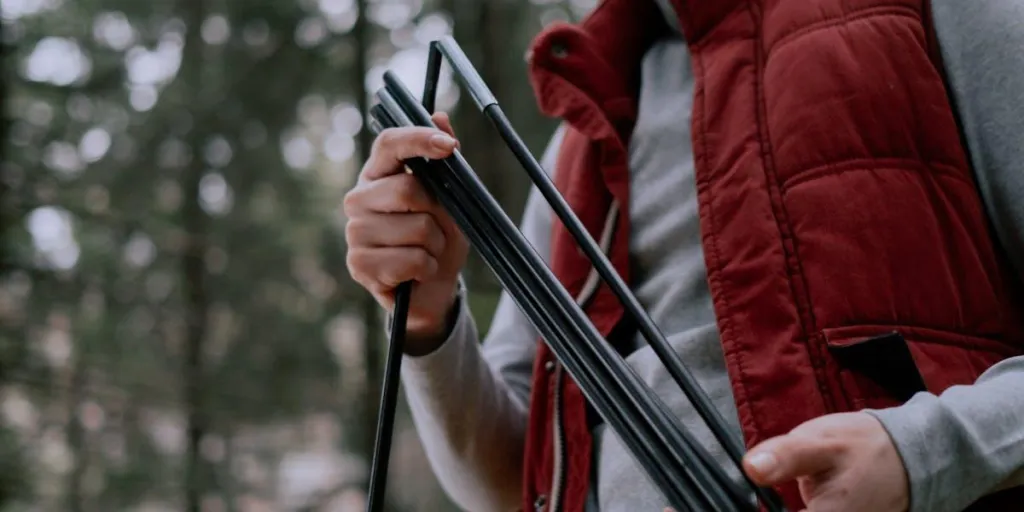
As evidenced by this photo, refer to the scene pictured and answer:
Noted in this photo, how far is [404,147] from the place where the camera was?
0.71 metres

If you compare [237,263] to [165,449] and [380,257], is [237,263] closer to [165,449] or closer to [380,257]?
[165,449]

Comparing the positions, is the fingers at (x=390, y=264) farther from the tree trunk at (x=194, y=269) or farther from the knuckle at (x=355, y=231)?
the tree trunk at (x=194, y=269)

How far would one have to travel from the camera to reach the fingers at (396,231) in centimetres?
78

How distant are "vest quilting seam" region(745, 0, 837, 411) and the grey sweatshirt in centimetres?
9

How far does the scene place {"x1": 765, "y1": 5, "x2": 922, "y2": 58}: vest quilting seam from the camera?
0.70 metres

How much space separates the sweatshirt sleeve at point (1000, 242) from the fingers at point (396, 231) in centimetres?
43

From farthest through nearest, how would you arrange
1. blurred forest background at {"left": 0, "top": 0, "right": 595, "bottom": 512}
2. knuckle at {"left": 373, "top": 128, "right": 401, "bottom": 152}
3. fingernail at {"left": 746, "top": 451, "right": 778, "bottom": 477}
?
blurred forest background at {"left": 0, "top": 0, "right": 595, "bottom": 512}, knuckle at {"left": 373, "top": 128, "right": 401, "bottom": 152}, fingernail at {"left": 746, "top": 451, "right": 778, "bottom": 477}

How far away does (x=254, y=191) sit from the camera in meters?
4.69

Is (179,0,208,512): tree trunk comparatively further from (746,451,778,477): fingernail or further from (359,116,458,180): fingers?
(746,451,778,477): fingernail

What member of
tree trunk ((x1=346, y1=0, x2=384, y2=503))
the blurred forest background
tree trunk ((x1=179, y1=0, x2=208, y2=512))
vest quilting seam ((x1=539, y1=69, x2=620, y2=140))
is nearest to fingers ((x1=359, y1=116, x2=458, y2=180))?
vest quilting seam ((x1=539, y1=69, x2=620, y2=140))

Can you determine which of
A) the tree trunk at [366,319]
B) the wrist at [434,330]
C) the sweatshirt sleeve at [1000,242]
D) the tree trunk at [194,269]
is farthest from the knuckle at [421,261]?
the tree trunk at [194,269]

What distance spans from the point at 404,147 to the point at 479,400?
14.0 inches

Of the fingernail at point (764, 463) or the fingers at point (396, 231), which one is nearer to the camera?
the fingernail at point (764, 463)

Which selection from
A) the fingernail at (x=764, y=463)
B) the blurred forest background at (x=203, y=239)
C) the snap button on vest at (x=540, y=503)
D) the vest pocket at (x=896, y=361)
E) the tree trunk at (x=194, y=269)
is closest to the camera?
the fingernail at (x=764, y=463)
